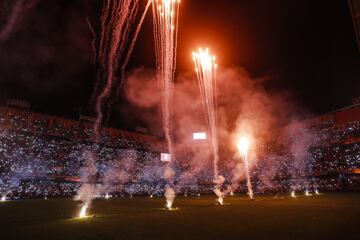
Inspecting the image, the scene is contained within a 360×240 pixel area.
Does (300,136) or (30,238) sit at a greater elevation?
(300,136)

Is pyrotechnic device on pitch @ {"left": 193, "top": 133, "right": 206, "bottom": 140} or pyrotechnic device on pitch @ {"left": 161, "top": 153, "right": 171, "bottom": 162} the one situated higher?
pyrotechnic device on pitch @ {"left": 193, "top": 133, "right": 206, "bottom": 140}

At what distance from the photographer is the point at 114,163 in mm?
48062

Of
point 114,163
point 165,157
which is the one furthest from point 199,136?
point 114,163

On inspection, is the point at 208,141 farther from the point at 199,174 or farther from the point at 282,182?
the point at 282,182

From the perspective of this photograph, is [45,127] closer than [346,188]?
No

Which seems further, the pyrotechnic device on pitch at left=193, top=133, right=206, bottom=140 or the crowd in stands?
the pyrotechnic device on pitch at left=193, top=133, right=206, bottom=140

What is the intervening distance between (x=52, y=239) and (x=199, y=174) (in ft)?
143

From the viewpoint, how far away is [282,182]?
44.2 metres

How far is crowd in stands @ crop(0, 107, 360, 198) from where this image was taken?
3734 cm

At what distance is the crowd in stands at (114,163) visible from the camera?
37341 mm

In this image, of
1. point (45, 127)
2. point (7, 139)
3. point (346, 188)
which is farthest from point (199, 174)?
point (7, 139)

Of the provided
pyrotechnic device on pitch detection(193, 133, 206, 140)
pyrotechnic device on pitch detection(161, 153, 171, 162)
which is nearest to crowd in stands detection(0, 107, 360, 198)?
pyrotechnic device on pitch detection(161, 153, 171, 162)

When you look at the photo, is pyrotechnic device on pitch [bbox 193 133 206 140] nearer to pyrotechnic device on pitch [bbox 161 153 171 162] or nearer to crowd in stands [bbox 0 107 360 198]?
crowd in stands [bbox 0 107 360 198]

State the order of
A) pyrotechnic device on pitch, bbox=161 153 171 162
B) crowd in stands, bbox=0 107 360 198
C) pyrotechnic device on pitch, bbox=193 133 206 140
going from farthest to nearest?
pyrotechnic device on pitch, bbox=193 133 206 140
pyrotechnic device on pitch, bbox=161 153 171 162
crowd in stands, bbox=0 107 360 198
